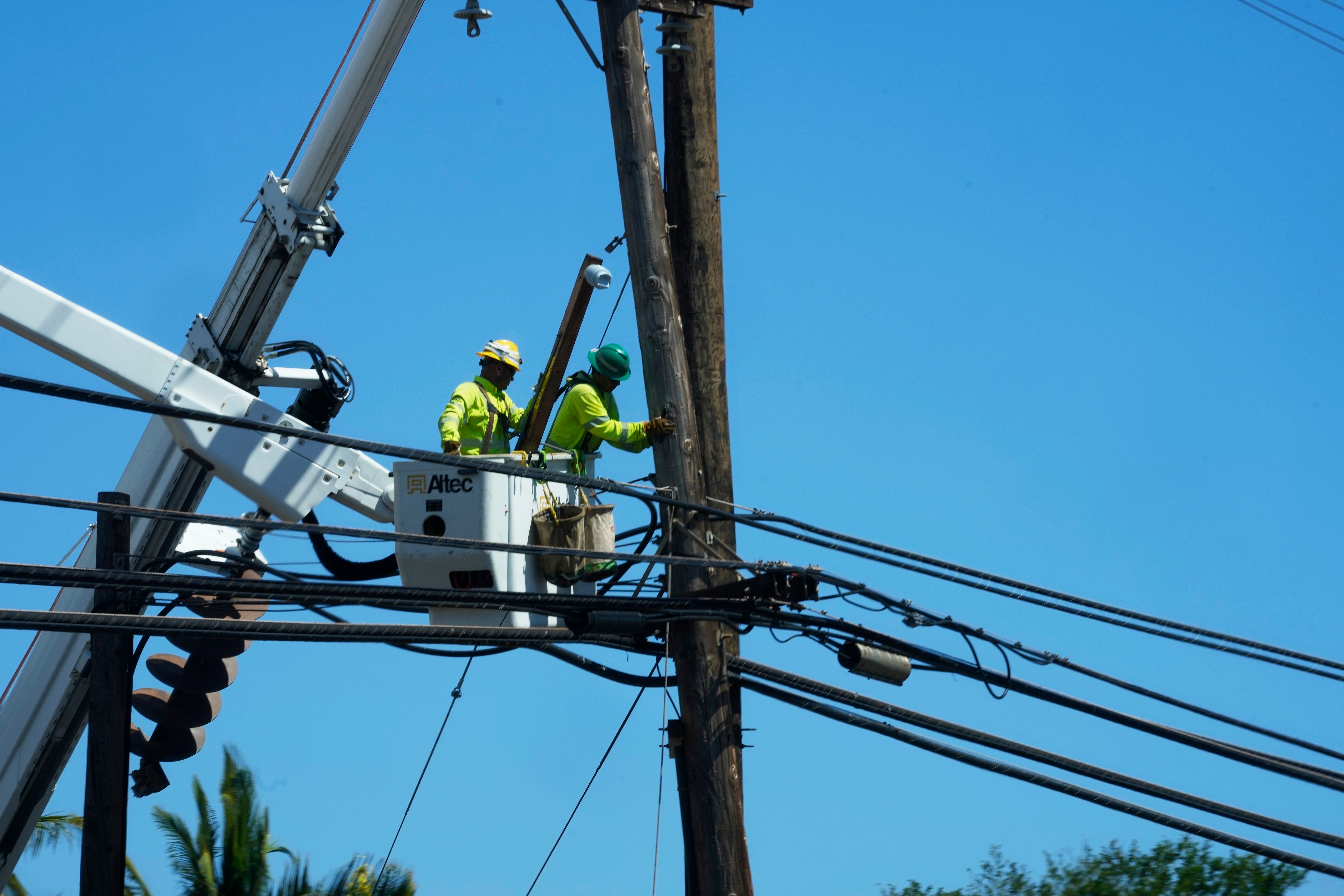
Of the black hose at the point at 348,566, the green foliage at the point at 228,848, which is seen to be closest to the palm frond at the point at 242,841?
the green foliage at the point at 228,848

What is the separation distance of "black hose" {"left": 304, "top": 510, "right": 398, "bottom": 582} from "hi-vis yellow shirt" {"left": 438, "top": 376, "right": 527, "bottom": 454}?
3.84ft

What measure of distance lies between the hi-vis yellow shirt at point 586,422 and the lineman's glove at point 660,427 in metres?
0.44

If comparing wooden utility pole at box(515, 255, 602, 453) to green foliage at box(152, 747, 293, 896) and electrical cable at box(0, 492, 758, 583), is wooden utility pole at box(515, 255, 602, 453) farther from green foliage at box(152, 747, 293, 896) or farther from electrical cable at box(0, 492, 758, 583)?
green foliage at box(152, 747, 293, 896)

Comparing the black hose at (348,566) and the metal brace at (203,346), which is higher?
the metal brace at (203,346)

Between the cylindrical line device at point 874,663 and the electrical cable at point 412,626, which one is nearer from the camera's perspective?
the electrical cable at point 412,626

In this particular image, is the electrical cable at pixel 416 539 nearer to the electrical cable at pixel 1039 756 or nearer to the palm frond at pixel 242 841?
the electrical cable at pixel 1039 756

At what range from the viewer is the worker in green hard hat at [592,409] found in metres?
8.79

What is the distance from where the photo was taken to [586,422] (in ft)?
29.0

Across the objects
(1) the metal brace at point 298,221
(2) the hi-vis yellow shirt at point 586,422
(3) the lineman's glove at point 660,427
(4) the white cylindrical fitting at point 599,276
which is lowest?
(3) the lineman's glove at point 660,427

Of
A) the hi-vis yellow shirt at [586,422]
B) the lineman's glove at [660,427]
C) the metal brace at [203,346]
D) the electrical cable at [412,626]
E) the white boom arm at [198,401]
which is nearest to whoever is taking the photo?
the electrical cable at [412,626]

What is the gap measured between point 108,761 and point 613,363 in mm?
3532

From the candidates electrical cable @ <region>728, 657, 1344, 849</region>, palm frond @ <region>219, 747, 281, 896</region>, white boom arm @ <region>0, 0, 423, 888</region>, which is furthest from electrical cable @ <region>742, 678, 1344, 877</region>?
palm frond @ <region>219, 747, 281, 896</region>

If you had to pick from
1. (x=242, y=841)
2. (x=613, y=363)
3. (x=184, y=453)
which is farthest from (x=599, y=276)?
(x=242, y=841)

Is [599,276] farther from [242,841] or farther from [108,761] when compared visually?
[242,841]
